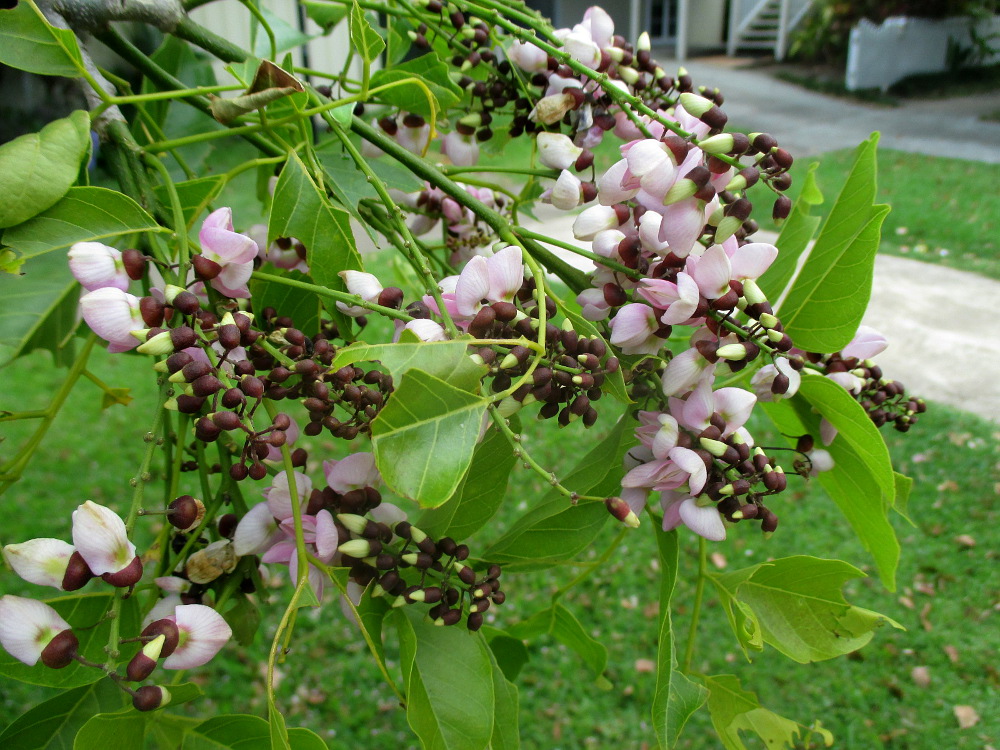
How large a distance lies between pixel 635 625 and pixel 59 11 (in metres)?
1.91

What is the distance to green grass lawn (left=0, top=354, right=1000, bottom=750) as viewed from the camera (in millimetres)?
1784

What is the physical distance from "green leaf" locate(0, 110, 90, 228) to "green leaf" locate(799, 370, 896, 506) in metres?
0.42

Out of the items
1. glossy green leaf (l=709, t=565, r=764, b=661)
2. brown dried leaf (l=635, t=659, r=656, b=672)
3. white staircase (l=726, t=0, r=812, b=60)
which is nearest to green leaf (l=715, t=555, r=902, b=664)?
glossy green leaf (l=709, t=565, r=764, b=661)

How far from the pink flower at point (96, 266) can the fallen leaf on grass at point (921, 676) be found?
79.9 inches

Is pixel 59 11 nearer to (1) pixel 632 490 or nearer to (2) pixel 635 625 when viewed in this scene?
(1) pixel 632 490

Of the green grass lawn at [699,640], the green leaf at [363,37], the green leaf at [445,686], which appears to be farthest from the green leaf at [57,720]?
the green grass lawn at [699,640]

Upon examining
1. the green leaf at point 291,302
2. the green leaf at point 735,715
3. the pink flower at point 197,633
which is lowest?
the green leaf at point 735,715

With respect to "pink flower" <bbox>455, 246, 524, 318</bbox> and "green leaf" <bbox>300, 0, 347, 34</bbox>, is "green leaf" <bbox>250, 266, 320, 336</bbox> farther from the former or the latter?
"green leaf" <bbox>300, 0, 347, 34</bbox>

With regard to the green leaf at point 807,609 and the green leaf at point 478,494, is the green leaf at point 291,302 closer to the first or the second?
the green leaf at point 478,494

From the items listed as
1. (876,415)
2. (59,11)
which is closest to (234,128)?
(59,11)

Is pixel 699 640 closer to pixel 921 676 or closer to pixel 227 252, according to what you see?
pixel 921 676

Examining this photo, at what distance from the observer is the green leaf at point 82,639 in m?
0.40

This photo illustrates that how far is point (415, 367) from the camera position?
343mm

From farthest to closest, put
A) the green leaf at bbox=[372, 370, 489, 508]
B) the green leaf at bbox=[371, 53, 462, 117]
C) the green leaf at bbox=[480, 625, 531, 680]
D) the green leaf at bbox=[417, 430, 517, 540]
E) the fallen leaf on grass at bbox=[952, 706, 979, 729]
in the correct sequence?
the fallen leaf on grass at bbox=[952, 706, 979, 729] → the green leaf at bbox=[480, 625, 531, 680] → the green leaf at bbox=[371, 53, 462, 117] → the green leaf at bbox=[417, 430, 517, 540] → the green leaf at bbox=[372, 370, 489, 508]
